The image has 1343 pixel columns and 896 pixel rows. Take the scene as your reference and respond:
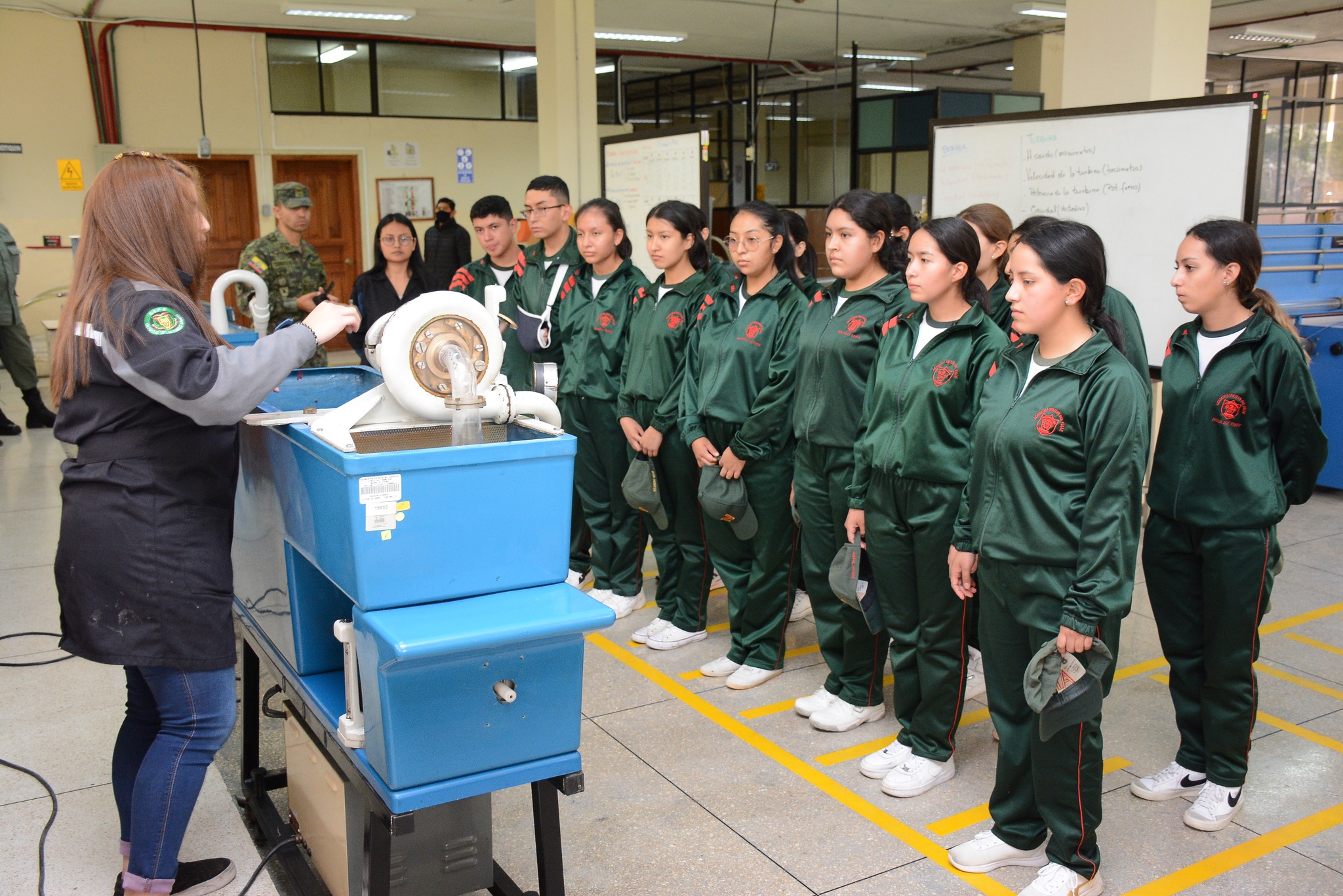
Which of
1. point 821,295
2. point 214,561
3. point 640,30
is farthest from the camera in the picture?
point 640,30

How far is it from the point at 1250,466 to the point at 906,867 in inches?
48.2

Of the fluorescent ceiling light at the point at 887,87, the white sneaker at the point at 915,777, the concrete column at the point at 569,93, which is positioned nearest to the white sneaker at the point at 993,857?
the white sneaker at the point at 915,777

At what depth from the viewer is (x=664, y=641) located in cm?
373

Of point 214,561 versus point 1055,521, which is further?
point 1055,521

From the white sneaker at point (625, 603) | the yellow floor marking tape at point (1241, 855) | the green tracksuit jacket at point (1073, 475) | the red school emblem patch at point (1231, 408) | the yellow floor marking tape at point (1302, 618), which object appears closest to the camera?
the green tracksuit jacket at point (1073, 475)

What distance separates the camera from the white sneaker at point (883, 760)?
2791mm

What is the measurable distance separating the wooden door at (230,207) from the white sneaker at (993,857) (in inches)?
394

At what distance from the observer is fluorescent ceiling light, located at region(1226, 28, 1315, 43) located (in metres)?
11.1

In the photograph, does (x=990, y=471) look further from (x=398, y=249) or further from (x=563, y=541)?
(x=398, y=249)

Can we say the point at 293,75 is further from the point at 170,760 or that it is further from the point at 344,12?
the point at 170,760

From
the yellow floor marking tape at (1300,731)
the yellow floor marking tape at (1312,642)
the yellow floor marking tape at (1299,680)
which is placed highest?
the yellow floor marking tape at (1312,642)

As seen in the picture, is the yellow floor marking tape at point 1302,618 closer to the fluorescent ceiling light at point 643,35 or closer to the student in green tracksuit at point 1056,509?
the student in green tracksuit at point 1056,509

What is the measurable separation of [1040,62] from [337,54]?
25.1 ft

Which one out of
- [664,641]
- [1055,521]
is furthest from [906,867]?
[664,641]
